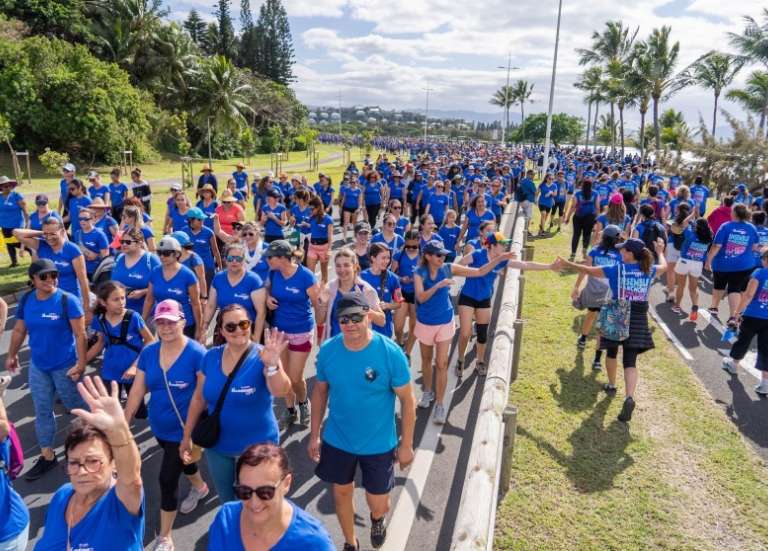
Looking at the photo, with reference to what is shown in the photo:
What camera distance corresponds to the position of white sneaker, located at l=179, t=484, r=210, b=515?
4.25 m

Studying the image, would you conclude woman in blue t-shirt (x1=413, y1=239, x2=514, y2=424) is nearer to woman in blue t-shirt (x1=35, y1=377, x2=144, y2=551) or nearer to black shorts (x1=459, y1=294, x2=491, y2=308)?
black shorts (x1=459, y1=294, x2=491, y2=308)

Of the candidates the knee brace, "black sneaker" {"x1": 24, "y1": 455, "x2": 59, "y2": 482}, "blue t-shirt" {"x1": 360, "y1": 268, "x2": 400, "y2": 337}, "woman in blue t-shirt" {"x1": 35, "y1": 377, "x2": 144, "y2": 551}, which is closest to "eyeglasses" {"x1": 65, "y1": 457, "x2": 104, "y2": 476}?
"woman in blue t-shirt" {"x1": 35, "y1": 377, "x2": 144, "y2": 551}

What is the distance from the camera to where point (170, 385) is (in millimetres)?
3654

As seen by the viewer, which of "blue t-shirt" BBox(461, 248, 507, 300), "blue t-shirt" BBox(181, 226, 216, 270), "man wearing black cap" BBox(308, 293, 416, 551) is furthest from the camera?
"blue t-shirt" BBox(181, 226, 216, 270)

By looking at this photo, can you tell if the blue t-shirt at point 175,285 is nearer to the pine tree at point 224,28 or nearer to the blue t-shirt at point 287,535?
the blue t-shirt at point 287,535

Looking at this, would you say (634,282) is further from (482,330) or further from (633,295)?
(482,330)

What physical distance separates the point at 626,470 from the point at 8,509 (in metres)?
4.79

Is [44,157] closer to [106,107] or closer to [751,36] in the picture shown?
[106,107]

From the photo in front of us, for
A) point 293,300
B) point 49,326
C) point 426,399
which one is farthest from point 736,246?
point 49,326

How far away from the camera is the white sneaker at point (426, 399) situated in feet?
19.4

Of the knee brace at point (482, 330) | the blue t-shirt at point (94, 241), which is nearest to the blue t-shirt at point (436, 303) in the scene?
the knee brace at point (482, 330)

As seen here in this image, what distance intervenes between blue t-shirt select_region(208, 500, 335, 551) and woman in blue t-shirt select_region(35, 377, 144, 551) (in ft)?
1.41

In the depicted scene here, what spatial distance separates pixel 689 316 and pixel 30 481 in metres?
9.78

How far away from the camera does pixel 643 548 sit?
395 centimetres
